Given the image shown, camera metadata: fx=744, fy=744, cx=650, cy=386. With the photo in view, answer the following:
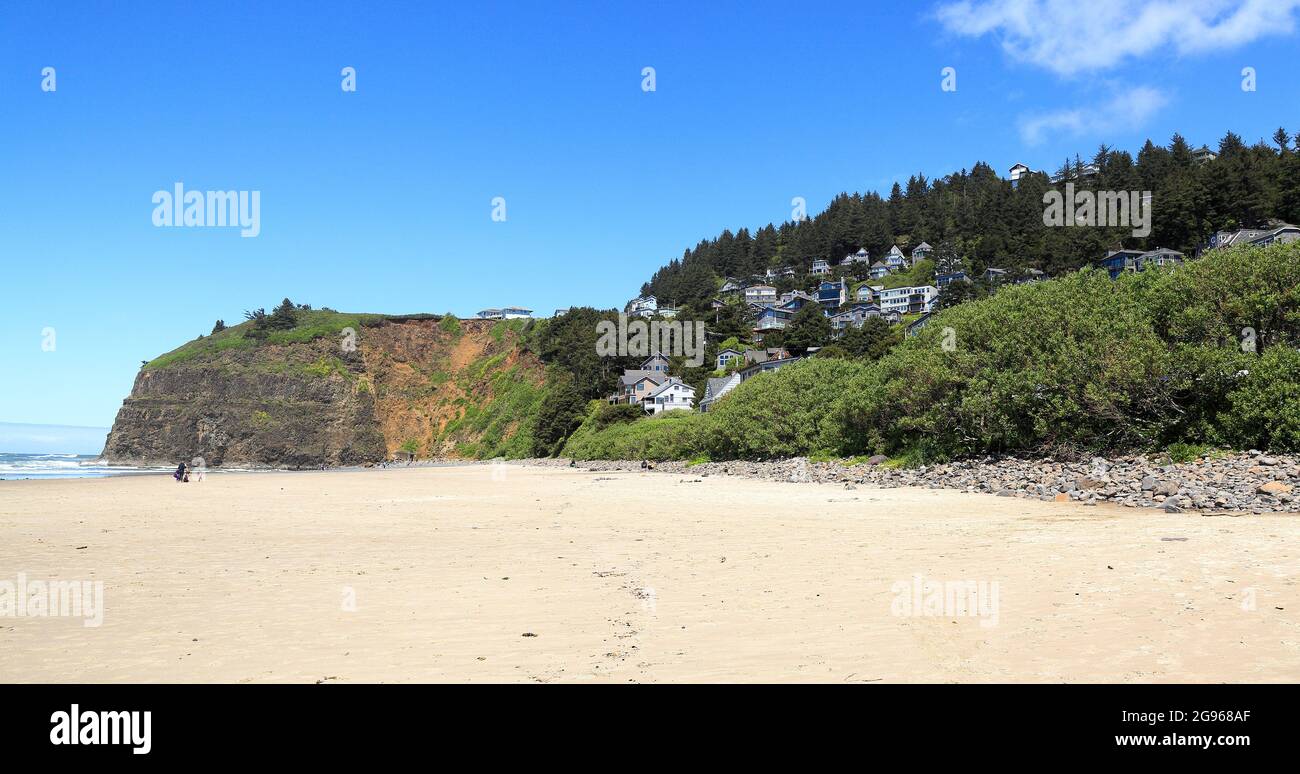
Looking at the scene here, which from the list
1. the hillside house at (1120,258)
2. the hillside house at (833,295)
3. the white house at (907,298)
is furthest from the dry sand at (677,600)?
the hillside house at (833,295)

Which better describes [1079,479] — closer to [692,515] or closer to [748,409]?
[692,515]

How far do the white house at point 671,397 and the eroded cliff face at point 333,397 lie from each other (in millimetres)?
19783

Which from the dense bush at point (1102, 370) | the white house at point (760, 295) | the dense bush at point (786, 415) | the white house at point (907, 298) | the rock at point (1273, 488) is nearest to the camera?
the rock at point (1273, 488)

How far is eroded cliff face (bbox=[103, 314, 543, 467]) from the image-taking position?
11000cm

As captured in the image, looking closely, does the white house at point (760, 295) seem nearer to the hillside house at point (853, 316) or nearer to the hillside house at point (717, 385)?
the hillside house at point (853, 316)

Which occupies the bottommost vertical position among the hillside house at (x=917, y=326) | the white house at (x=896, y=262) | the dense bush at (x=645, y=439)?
the dense bush at (x=645, y=439)

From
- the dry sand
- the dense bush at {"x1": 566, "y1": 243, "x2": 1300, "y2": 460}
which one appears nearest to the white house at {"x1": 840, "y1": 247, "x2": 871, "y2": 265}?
the dense bush at {"x1": 566, "y1": 243, "x2": 1300, "y2": 460}

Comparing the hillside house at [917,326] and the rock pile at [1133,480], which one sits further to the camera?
the hillside house at [917,326]

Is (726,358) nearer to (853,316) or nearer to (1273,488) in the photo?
(853,316)

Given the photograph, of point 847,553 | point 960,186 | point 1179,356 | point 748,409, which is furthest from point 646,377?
point 960,186

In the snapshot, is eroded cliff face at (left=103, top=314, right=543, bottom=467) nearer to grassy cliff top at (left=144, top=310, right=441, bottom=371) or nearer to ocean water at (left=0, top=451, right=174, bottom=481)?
grassy cliff top at (left=144, top=310, right=441, bottom=371)

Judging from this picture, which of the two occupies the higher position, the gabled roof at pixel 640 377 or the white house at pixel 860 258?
the white house at pixel 860 258

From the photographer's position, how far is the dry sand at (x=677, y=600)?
19.0 feet

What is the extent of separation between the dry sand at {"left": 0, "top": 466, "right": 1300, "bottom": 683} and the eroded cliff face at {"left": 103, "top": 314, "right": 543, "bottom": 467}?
88.4 metres
